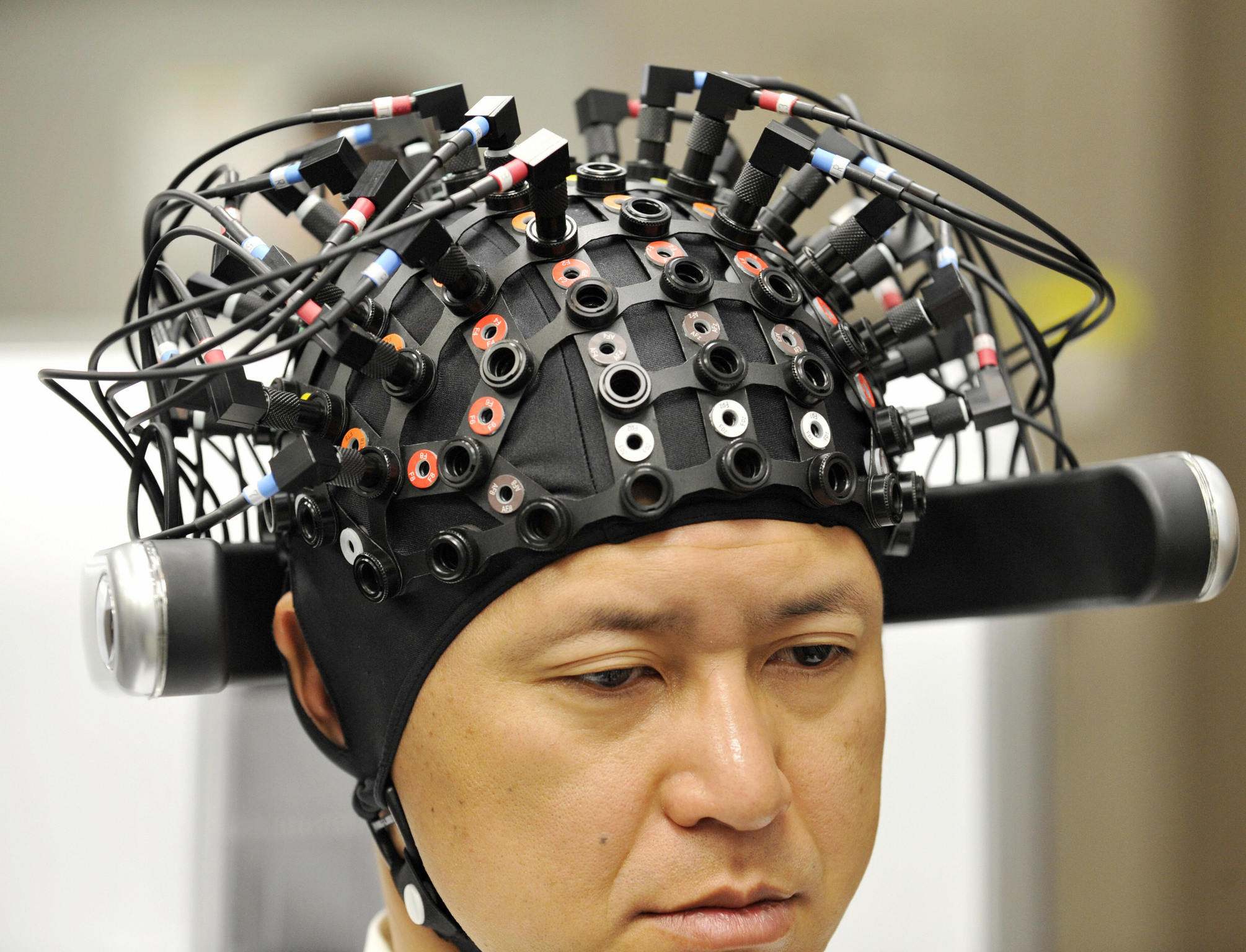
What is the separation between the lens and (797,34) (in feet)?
6.17

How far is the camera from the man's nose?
0.78 m

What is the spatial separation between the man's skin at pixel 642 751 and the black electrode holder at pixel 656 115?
0.42m

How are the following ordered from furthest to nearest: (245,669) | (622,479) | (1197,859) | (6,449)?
1. (1197,859)
2. (6,449)
3. (245,669)
4. (622,479)

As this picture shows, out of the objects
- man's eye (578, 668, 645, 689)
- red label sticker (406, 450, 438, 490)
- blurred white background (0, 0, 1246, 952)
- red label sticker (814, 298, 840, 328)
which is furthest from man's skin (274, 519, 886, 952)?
blurred white background (0, 0, 1246, 952)

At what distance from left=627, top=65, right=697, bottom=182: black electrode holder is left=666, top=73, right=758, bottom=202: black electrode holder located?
39 millimetres

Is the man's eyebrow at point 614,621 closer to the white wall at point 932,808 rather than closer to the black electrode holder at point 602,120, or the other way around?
the black electrode holder at point 602,120

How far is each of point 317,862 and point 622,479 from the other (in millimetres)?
994

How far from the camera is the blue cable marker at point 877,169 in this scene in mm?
908

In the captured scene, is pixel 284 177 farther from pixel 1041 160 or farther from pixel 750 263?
pixel 1041 160

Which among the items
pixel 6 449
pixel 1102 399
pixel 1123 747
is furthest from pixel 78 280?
pixel 1123 747

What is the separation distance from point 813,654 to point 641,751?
17cm

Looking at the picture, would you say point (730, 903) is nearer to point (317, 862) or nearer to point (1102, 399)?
point (317, 862)

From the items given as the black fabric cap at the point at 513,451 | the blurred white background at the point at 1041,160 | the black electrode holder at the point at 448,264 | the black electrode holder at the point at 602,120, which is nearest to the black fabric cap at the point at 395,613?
the black fabric cap at the point at 513,451

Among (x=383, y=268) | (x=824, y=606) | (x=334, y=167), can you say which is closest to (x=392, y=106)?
(x=334, y=167)
